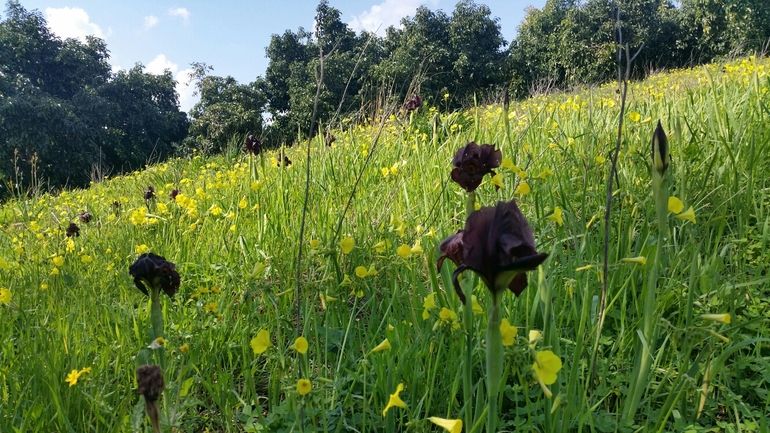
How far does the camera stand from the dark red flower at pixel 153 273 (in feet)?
4.01

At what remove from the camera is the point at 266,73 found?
36781 mm

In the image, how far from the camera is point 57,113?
26.6m

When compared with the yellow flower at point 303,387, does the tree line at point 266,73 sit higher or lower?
higher

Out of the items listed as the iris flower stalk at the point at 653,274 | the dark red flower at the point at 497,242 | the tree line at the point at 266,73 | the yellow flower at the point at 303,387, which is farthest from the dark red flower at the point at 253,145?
the tree line at the point at 266,73

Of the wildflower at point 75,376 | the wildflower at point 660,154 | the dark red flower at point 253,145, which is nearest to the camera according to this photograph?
the wildflower at point 660,154

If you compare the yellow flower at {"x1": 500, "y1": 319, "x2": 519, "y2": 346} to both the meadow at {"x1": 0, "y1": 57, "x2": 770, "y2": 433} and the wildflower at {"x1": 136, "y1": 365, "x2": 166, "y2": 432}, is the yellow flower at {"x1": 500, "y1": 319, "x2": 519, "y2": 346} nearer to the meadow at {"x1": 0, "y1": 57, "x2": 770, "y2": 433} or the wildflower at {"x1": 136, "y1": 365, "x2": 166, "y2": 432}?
the meadow at {"x1": 0, "y1": 57, "x2": 770, "y2": 433}

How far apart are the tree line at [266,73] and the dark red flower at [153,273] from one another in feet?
68.9

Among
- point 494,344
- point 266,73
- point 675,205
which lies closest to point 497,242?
point 494,344

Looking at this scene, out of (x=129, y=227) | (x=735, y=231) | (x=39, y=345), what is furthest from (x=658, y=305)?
(x=129, y=227)

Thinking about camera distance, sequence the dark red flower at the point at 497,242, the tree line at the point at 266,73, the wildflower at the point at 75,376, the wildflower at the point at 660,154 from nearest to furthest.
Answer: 1. the dark red flower at the point at 497,242
2. the wildflower at the point at 660,154
3. the wildflower at the point at 75,376
4. the tree line at the point at 266,73

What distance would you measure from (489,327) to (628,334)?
970mm

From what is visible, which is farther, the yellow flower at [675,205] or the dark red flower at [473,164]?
the dark red flower at [473,164]

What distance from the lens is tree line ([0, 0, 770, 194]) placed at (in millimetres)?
25641

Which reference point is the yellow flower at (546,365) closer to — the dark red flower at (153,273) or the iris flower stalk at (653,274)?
the iris flower stalk at (653,274)
